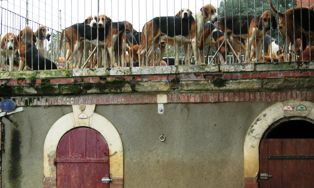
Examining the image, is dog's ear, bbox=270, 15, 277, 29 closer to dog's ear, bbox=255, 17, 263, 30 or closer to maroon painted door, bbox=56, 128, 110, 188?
dog's ear, bbox=255, 17, 263, 30

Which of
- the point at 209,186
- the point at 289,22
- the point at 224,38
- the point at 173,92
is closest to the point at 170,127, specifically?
the point at 173,92

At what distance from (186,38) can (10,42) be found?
4361mm

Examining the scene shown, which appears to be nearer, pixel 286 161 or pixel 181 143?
pixel 286 161

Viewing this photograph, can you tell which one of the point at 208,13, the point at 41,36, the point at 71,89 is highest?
the point at 208,13

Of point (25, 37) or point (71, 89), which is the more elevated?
point (25, 37)

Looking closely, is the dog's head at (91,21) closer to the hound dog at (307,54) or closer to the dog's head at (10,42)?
the dog's head at (10,42)

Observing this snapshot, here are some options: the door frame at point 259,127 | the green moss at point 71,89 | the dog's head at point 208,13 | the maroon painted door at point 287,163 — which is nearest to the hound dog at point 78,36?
the green moss at point 71,89

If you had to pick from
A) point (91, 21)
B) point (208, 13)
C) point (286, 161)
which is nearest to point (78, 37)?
point (91, 21)

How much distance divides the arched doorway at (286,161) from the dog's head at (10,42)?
21.1 ft

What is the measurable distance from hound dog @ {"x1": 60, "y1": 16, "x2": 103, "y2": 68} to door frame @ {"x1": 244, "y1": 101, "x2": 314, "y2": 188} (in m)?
3.94

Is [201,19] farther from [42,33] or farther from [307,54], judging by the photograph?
[42,33]

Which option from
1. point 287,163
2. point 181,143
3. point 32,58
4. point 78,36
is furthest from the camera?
point 32,58

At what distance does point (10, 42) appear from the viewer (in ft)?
42.0

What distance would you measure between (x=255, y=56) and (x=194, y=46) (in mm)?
1231
